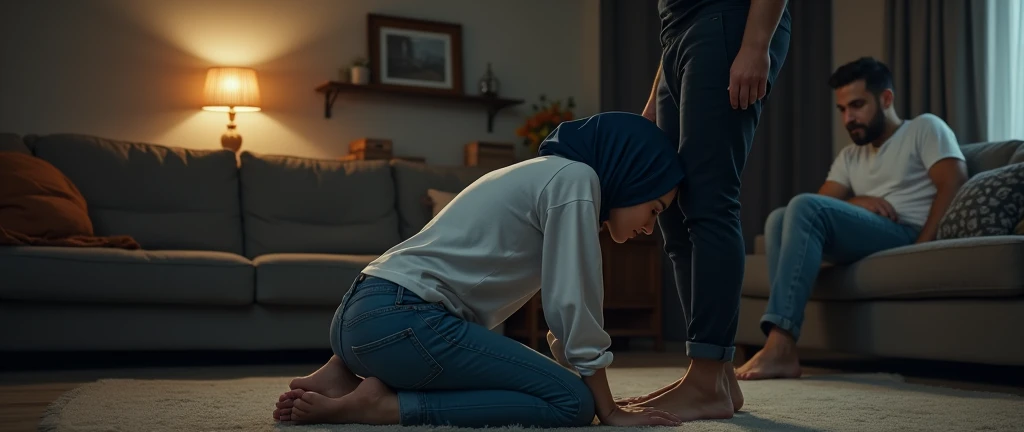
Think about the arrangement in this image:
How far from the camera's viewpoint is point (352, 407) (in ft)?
4.91

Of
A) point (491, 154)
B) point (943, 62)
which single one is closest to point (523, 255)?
point (943, 62)

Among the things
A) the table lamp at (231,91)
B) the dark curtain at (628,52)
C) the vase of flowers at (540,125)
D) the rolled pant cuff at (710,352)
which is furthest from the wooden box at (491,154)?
the rolled pant cuff at (710,352)

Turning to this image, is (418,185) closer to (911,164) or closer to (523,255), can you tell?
(911,164)

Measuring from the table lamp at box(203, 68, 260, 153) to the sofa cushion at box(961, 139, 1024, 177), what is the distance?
3065 millimetres

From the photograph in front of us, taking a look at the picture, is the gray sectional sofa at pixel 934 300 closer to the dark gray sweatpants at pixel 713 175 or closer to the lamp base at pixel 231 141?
the dark gray sweatpants at pixel 713 175

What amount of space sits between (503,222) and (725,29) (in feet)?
1.90

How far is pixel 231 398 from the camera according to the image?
6.46 ft

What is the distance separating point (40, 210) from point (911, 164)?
9.22ft

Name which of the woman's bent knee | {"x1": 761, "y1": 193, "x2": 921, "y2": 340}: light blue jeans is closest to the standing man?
the woman's bent knee

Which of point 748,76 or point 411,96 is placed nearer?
point 748,76

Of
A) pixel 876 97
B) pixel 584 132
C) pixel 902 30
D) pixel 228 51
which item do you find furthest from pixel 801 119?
pixel 584 132

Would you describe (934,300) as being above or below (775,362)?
above

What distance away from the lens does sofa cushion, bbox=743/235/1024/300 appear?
94.0 inches

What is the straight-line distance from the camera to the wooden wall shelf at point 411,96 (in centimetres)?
470
